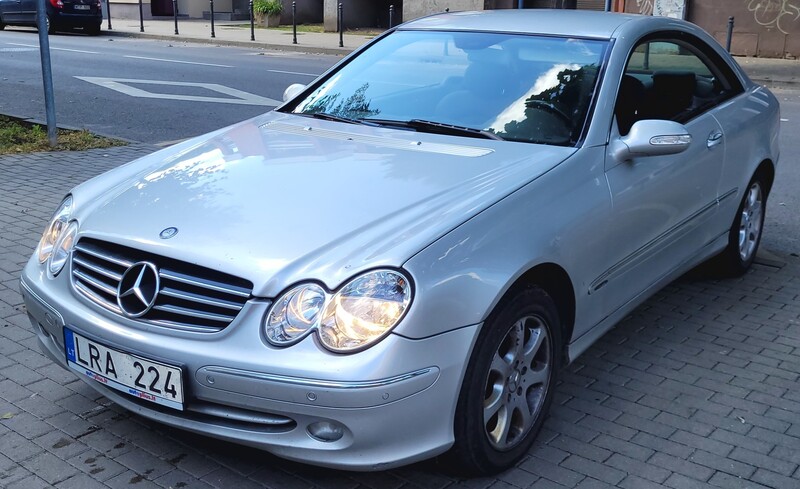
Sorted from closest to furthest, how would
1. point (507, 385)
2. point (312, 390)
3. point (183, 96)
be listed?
point (312, 390)
point (507, 385)
point (183, 96)

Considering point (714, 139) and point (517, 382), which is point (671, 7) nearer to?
point (714, 139)

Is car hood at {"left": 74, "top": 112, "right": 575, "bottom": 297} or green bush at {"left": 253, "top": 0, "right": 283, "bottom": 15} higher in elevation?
green bush at {"left": 253, "top": 0, "right": 283, "bottom": 15}

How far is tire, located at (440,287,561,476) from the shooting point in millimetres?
3035

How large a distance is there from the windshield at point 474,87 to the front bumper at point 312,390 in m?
1.39

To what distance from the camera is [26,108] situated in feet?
38.7

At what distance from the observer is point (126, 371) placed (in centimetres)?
308

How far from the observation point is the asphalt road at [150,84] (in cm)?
1109

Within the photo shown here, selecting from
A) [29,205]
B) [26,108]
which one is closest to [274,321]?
[29,205]

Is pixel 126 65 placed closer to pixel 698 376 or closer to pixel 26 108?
pixel 26 108

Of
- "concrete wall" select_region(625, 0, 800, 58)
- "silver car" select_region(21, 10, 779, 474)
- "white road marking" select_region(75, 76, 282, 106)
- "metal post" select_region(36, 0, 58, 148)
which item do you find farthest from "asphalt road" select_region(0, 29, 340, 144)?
"concrete wall" select_region(625, 0, 800, 58)

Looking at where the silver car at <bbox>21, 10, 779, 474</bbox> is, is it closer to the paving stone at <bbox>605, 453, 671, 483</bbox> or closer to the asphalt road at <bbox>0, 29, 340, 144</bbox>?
the paving stone at <bbox>605, 453, 671, 483</bbox>

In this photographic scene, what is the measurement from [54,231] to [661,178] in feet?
8.77

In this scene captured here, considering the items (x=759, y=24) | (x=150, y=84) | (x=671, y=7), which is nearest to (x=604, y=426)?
(x=150, y=84)

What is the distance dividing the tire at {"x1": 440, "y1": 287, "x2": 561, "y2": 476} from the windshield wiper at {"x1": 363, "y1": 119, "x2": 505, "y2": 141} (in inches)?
36.6
